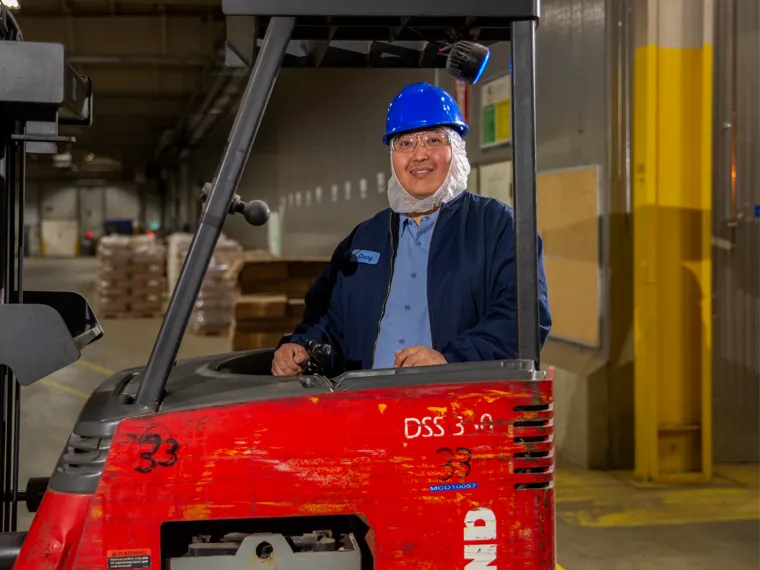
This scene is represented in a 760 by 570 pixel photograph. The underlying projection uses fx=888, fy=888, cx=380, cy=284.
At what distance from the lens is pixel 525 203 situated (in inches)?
90.4

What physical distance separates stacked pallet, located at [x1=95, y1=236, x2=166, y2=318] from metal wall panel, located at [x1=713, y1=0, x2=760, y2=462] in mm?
13248

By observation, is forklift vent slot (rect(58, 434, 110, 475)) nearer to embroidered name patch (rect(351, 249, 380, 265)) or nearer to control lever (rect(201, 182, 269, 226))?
control lever (rect(201, 182, 269, 226))

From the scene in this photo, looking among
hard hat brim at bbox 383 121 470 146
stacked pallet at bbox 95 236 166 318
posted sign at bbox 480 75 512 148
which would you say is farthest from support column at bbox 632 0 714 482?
stacked pallet at bbox 95 236 166 318

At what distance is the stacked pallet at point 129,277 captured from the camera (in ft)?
57.5

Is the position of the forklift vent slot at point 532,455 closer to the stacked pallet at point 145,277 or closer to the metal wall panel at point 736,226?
the metal wall panel at point 736,226

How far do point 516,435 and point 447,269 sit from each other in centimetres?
66

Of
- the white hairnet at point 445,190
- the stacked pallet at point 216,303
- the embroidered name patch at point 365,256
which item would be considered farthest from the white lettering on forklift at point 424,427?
the stacked pallet at point 216,303

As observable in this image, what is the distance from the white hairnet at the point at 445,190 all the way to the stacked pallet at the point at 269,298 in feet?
20.6

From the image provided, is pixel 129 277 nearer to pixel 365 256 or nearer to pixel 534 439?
pixel 365 256

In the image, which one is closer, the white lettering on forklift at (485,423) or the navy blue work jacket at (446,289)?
the white lettering on forklift at (485,423)

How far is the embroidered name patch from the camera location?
2.93 metres

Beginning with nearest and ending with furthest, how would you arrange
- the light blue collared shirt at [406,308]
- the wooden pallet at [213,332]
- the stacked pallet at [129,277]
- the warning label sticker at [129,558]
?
the warning label sticker at [129,558]
the light blue collared shirt at [406,308]
the wooden pallet at [213,332]
the stacked pallet at [129,277]

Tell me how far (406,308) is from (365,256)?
0.25 m

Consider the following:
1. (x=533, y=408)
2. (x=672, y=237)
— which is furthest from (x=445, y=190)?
(x=672, y=237)
